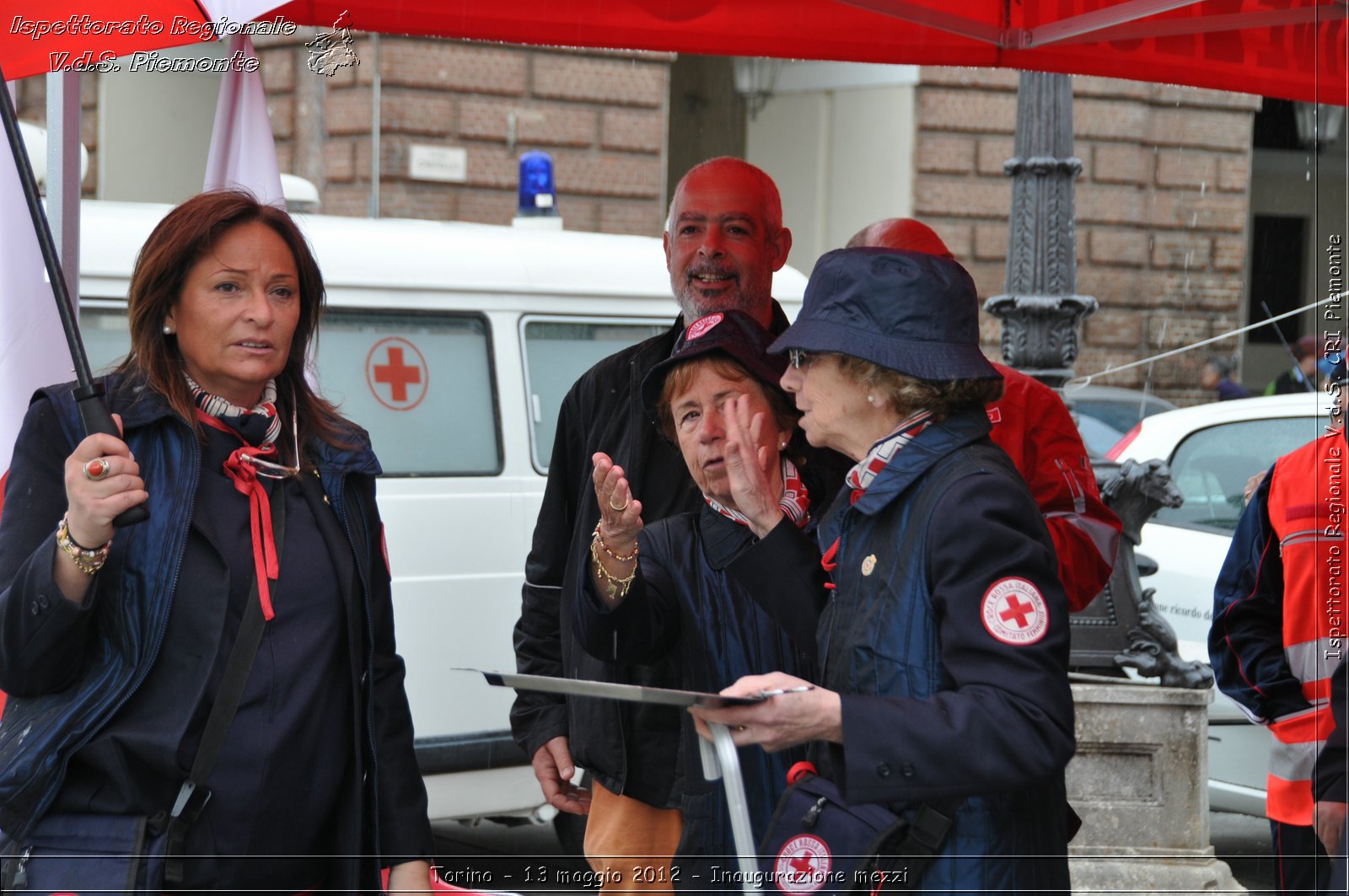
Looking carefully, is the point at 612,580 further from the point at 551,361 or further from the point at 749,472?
the point at 551,361

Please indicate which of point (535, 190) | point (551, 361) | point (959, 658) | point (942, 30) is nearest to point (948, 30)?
point (942, 30)

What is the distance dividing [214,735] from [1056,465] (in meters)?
2.03

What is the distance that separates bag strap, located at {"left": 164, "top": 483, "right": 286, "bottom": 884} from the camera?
94.0 inches

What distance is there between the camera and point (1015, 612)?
2.11 m

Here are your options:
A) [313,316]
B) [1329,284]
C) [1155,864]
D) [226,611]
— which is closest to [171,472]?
[226,611]

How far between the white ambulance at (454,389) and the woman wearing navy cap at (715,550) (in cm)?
297

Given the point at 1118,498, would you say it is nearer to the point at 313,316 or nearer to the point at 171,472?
the point at 313,316

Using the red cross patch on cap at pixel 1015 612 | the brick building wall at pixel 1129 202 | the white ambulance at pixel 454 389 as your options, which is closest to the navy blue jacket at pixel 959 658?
the red cross patch on cap at pixel 1015 612

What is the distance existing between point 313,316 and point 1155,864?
3723mm

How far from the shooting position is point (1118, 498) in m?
5.73

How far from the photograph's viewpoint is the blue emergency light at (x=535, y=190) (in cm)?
826

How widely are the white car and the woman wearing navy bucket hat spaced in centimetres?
436

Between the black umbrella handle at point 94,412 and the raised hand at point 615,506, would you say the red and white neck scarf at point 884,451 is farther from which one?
the black umbrella handle at point 94,412

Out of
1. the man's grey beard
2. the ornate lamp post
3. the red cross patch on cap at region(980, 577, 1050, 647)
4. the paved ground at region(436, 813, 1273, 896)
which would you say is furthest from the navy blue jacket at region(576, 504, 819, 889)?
the ornate lamp post
